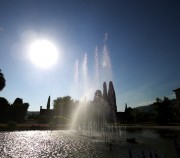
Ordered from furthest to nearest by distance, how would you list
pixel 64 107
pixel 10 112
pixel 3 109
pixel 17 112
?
pixel 64 107 → pixel 17 112 → pixel 10 112 → pixel 3 109

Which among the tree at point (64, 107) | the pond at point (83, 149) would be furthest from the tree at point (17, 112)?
the pond at point (83, 149)

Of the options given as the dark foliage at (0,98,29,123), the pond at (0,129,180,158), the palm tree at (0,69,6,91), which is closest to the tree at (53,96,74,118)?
the dark foliage at (0,98,29,123)

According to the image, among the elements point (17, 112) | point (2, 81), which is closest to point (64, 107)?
point (17, 112)

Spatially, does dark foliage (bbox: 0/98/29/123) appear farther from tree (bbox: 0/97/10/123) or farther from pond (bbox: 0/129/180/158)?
pond (bbox: 0/129/180/158)

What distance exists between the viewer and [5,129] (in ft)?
133

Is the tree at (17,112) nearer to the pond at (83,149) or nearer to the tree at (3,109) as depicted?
the tree at (3,109)

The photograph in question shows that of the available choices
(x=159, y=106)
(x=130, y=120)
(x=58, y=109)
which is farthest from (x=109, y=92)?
(x=58, y=109)

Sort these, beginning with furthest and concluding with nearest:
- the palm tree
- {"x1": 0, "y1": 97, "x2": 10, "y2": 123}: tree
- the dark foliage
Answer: the dark foliage, {"x1": 0, "y1": 97, "x2": 10, "y2": 123}: tree, the palm tree

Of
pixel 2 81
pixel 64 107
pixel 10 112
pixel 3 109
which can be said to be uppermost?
pixel 2 81

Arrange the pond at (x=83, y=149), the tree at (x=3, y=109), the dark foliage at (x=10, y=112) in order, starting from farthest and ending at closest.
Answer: the dark foliage at (x=10, y=112)
the tree at (x=3, y=109)
the pond at (x=83, y=149)

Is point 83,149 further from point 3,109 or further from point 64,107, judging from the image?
point 64,107

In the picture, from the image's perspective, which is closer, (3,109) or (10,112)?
(3,109)

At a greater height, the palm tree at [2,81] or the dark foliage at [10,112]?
the palm tree at [2,81]

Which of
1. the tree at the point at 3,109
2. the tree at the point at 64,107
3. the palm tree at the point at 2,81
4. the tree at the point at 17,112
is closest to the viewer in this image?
the palm tree at the point at 2,81
